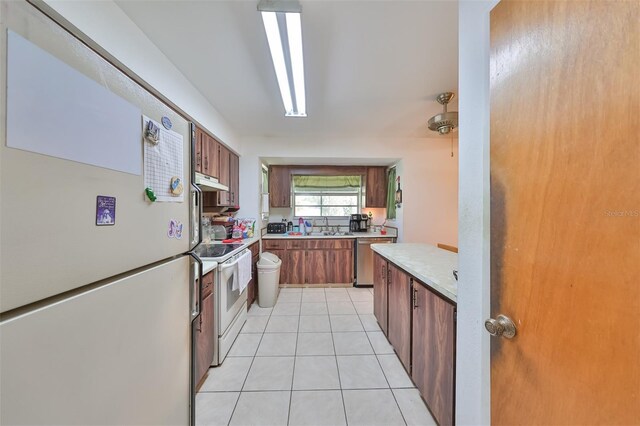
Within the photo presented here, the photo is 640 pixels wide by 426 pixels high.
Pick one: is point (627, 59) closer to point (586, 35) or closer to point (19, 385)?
point (586, 35)

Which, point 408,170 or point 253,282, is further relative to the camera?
point 408,170

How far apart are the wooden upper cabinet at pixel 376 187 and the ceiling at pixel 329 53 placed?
1.51m

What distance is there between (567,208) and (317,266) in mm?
3357

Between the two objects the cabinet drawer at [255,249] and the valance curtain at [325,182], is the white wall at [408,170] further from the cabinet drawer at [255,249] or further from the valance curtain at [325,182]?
the valance curtain at [325,182]

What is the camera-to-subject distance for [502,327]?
2.29 ft

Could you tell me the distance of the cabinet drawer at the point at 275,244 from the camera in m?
3.62

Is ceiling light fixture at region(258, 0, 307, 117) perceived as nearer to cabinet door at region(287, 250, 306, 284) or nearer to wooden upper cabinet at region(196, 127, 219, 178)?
wooden upper cabinet at region(196, 127, 219, 178)

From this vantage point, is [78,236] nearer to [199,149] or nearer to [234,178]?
[199,149]

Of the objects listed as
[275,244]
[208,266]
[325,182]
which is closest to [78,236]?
[208,266]

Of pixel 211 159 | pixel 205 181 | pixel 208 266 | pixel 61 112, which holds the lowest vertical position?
pixel 208 266

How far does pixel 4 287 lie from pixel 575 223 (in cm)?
120

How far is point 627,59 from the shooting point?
1.47 feet

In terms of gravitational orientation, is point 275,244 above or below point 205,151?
below

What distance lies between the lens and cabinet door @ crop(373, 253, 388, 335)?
84.8 inches
